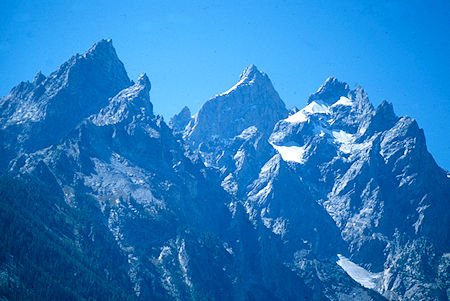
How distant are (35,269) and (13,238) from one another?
51.7 feet

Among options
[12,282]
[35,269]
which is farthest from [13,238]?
[12,282]

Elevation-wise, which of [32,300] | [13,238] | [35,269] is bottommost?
[32,300]

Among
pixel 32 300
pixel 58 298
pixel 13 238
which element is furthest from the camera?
pixel 13 238

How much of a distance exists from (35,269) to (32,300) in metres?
19.8

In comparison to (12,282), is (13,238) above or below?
above

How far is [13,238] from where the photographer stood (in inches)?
7800

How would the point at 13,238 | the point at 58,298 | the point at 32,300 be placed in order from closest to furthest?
the point at 32,300, the point at 58,298, the point at 13,238

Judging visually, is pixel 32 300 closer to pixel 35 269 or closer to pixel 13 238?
pixel 35 269

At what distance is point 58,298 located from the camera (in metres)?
185

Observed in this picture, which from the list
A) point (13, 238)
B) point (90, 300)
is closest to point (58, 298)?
point (90, 300)

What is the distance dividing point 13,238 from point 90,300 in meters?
34.5

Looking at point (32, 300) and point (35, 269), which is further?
point (35, 269)

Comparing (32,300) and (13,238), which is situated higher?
(13,238)

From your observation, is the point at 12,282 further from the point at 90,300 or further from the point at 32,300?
the point at 90,300
